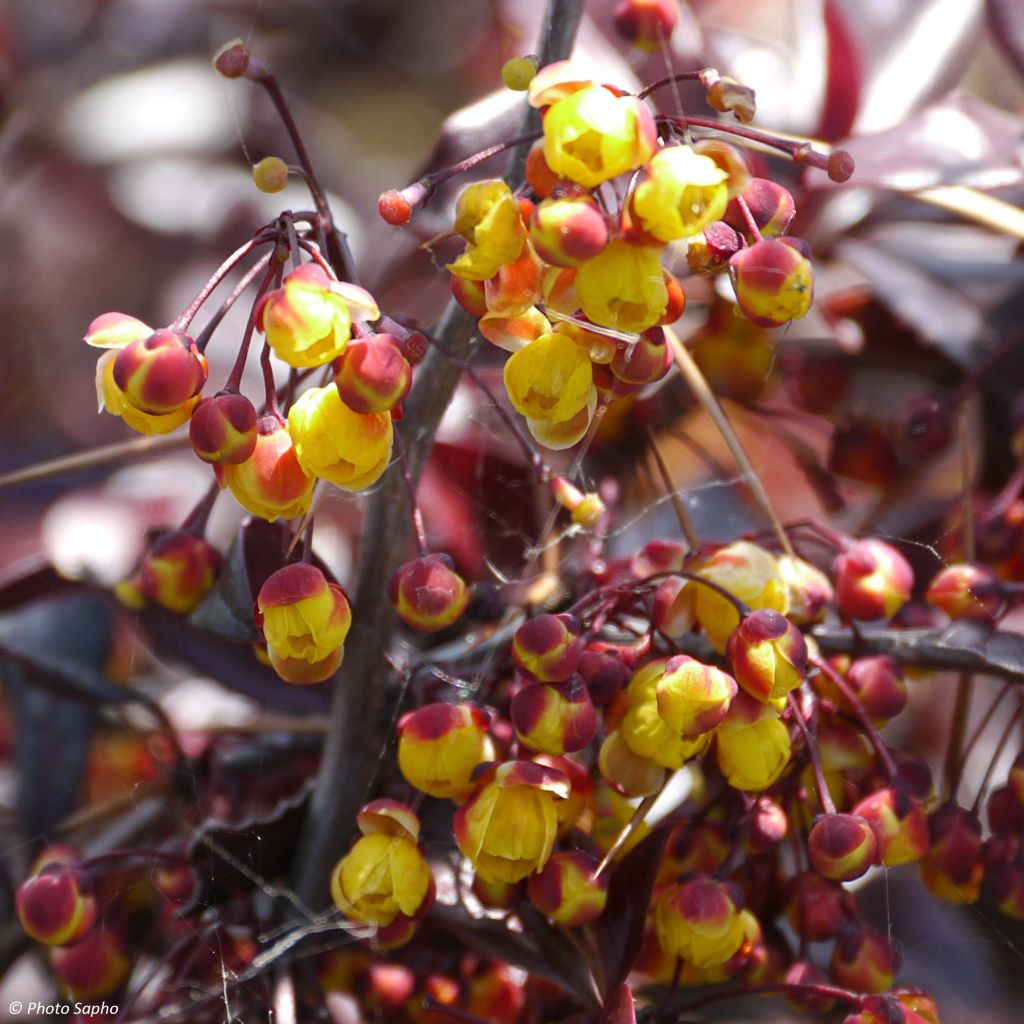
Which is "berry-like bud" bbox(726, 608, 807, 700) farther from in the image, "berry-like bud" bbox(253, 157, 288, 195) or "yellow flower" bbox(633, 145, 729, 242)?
"berry-like bud" bbox(253, 157, 288, 195)

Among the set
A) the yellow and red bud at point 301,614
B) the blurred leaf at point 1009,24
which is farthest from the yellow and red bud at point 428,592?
the blurred leaf at point 1009,24

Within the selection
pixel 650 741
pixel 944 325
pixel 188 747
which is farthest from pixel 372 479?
pixel 944 325

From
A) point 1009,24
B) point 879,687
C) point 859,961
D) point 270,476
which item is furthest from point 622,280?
point 1009,24

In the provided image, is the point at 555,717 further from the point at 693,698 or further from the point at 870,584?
the point at 870,584

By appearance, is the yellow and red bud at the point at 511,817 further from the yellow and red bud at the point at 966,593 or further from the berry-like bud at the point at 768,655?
the yellow and red bud at the point at 966,593

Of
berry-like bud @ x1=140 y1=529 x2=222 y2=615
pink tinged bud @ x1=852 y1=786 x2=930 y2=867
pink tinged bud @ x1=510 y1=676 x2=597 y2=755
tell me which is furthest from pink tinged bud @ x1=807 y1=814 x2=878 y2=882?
berry-like bud @ x1=140 y1=529 x2=222 y2=615
